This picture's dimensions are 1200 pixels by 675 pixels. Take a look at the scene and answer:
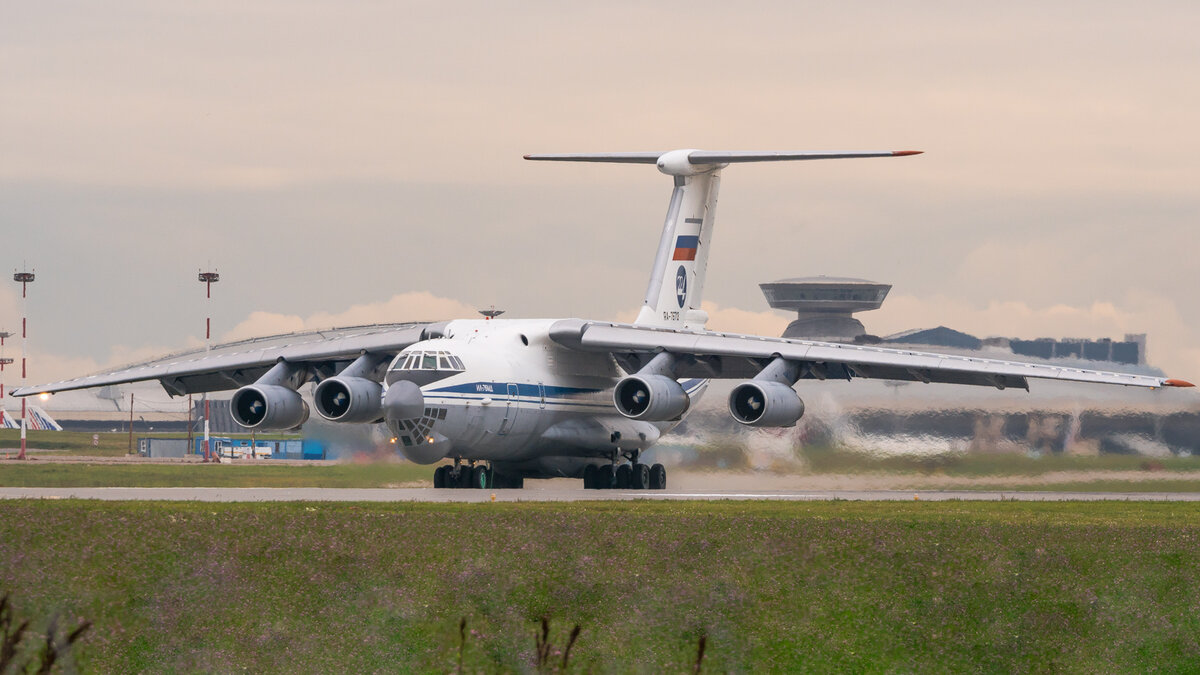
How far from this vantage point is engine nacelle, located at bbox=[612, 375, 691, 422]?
91.9 ft

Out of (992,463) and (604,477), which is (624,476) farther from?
(992,463)

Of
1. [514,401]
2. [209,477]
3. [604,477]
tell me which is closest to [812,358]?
[604,477]

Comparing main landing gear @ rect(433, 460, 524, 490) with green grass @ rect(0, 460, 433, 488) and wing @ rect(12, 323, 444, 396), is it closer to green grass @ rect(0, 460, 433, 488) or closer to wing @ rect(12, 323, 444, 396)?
green grass @ rect(0, 460, 433, 488)

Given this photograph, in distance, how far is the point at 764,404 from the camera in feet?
89.2

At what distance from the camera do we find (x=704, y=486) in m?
31.9

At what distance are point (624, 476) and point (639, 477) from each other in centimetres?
32

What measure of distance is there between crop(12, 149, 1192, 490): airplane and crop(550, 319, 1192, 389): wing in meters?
0.04

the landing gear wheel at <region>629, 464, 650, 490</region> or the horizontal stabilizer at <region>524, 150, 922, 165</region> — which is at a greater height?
the horizontal stabilizer at <region>524, 150, 922, 165</region>

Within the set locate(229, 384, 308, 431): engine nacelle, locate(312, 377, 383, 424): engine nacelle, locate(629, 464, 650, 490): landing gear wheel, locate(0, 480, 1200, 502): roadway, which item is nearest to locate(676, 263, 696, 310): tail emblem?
locate(629, 464, 650, 490): landing gear wheel

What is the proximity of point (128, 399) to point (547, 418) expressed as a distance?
382 ft

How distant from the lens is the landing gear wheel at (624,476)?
3156 cm

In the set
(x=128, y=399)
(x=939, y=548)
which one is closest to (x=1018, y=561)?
(x=939, y=548)

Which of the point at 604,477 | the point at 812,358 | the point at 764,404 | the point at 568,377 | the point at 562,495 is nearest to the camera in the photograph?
the point at 764,404

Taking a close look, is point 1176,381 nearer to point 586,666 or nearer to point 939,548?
point 939,548
